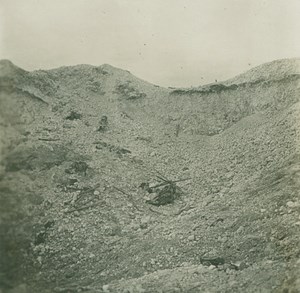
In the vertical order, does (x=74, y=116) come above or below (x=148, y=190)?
above

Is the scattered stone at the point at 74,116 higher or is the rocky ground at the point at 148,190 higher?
the scattered stone at the point at 74,116

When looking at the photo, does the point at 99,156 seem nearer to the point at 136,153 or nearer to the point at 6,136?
the point at 136,153

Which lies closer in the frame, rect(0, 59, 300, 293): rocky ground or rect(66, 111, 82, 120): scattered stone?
rect(0, 59, 300, 293): rocky ground

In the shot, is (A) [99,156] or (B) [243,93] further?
(B) [243,93]

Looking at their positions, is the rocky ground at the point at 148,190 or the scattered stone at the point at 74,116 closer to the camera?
the rocky ground at the point at 148,190

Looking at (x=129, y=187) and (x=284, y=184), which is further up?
(x=129, y=187)

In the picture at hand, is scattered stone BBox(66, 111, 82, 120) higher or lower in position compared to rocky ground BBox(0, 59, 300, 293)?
higher

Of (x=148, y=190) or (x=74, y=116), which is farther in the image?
(x=74, y=116)

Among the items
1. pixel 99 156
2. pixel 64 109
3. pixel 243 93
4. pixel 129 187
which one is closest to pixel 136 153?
pixel 99 156
